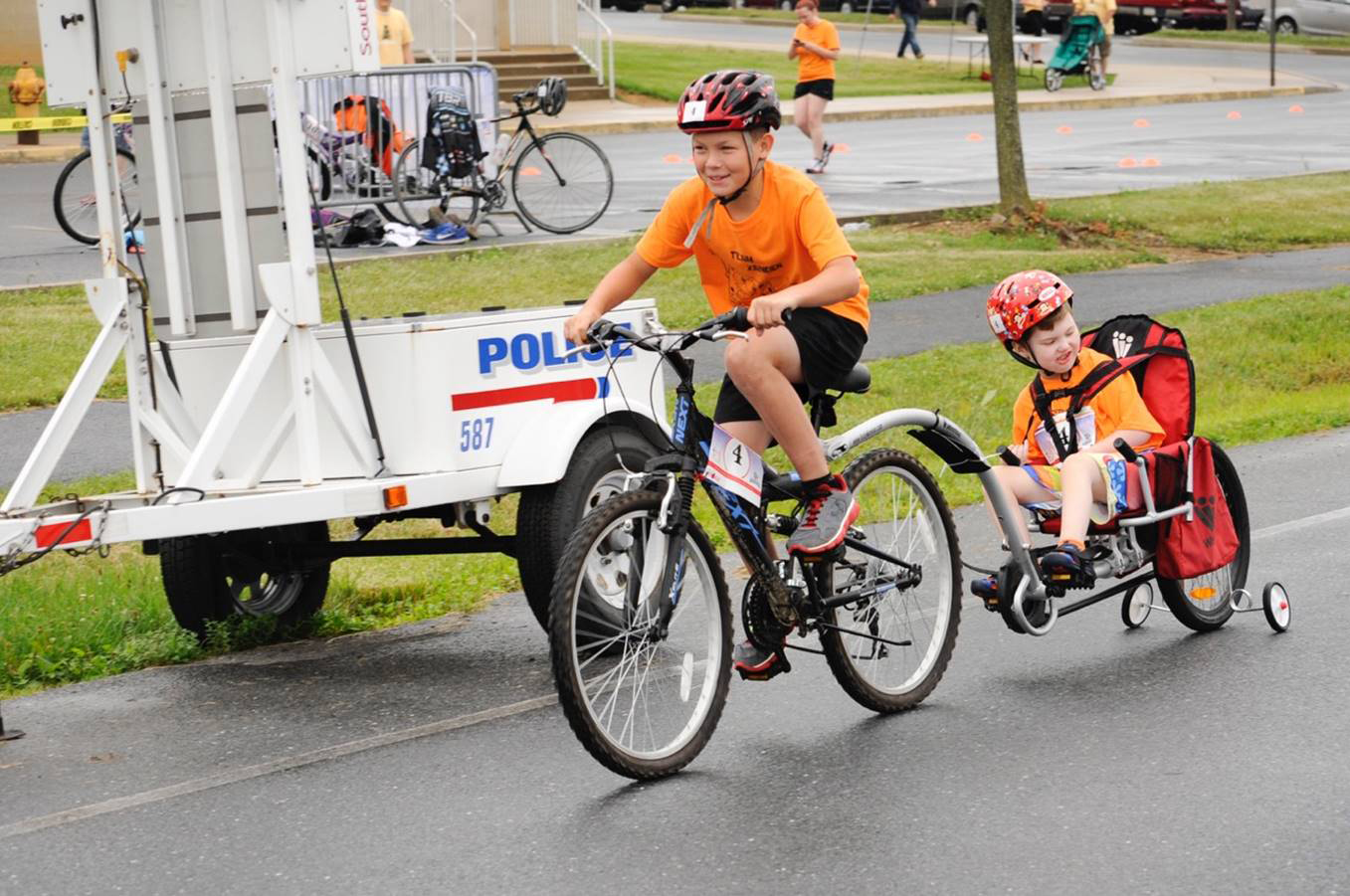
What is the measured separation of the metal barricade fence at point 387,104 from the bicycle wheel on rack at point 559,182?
441 millimetres

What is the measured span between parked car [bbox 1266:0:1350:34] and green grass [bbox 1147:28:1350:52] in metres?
0.25

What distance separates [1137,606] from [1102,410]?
Result: 2.66 ft

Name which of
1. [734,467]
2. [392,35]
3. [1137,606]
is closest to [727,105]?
[734,467]

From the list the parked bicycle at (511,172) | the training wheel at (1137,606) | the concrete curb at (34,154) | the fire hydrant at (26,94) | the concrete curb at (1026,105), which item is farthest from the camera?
the concrete curb at (1026,105)

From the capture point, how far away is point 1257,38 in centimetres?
5425

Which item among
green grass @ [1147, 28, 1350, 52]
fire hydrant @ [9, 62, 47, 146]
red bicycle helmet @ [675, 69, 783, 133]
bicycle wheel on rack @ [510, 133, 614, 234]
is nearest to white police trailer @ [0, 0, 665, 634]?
red bicycle helmet @ [675, 69, 783, 133]

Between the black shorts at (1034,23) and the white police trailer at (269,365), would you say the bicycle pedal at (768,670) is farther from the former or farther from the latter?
the black shorts at (1034,23)

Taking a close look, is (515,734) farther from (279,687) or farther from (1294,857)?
(1294,857)

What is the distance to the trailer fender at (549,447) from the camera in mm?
6582

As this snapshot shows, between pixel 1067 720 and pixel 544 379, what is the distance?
2133mm

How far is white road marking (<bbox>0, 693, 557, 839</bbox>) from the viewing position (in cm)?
521

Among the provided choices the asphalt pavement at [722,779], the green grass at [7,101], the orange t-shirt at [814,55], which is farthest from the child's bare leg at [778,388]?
the green grass at [7,101]

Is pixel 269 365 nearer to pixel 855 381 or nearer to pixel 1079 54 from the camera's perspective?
pixel 855 381

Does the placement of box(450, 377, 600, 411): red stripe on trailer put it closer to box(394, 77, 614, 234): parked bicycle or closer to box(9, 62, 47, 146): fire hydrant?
box(394, 77, 614, 234): parked bicycle
